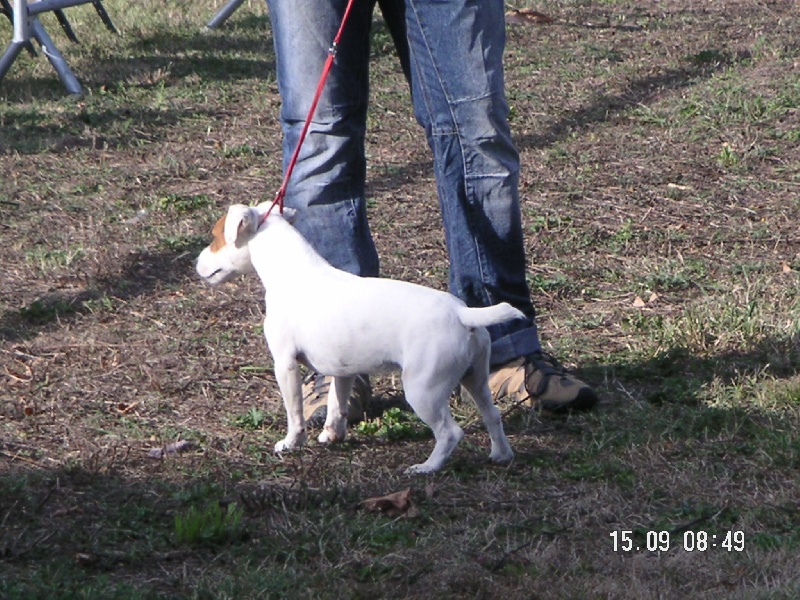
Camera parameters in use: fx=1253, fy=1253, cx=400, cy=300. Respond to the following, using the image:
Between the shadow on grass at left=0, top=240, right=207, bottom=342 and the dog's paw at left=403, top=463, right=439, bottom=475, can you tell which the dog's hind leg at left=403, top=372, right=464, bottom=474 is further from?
the shadow on grass at left=0, top=240, right=207, bottom=342

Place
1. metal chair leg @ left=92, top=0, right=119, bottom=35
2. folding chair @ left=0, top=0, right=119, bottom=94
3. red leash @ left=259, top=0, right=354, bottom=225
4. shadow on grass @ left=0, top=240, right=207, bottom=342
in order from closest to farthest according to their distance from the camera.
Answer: red leash @ left=259, top=0, right=354, bottom=225, shadow on grass @ left=0, top=240, right=207, bottom=342, folding chair @ left=0, top=0, right=119, bottom=94, metal chair leg @ left=92, top=0, right=119, bottom=35

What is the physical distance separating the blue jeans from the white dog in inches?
10.7

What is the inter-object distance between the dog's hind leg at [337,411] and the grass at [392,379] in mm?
47

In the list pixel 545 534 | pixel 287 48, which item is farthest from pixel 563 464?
pixel 287 48

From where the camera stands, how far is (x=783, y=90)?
708 centimetres

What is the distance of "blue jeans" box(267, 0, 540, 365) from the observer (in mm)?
3348

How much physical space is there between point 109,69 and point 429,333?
5.40m

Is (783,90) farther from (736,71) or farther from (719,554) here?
(719,554)

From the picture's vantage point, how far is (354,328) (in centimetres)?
296

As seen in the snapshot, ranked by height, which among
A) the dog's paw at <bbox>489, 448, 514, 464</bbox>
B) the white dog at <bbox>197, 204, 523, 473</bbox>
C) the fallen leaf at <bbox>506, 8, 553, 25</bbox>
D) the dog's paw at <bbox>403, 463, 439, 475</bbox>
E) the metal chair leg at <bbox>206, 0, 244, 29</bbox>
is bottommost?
the dog's paw at <bbox>489, 448, 514, 464</bbox>

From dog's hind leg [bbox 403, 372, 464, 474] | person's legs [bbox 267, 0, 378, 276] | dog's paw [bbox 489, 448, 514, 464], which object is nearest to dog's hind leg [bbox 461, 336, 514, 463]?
dog's paw [bbox 489, 448, 514, 464]

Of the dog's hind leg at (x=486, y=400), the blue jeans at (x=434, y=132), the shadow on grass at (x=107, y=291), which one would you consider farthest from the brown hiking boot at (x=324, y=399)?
the shadow on grass at (x=107, y=291)

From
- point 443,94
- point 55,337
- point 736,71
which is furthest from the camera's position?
point 736,71

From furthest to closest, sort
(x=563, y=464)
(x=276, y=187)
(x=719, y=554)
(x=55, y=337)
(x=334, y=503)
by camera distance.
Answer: (x=276, y=187) → (x=55, y=337) → (x=563, y=464) → (x=334, y=503) → (x=719, y=554)
